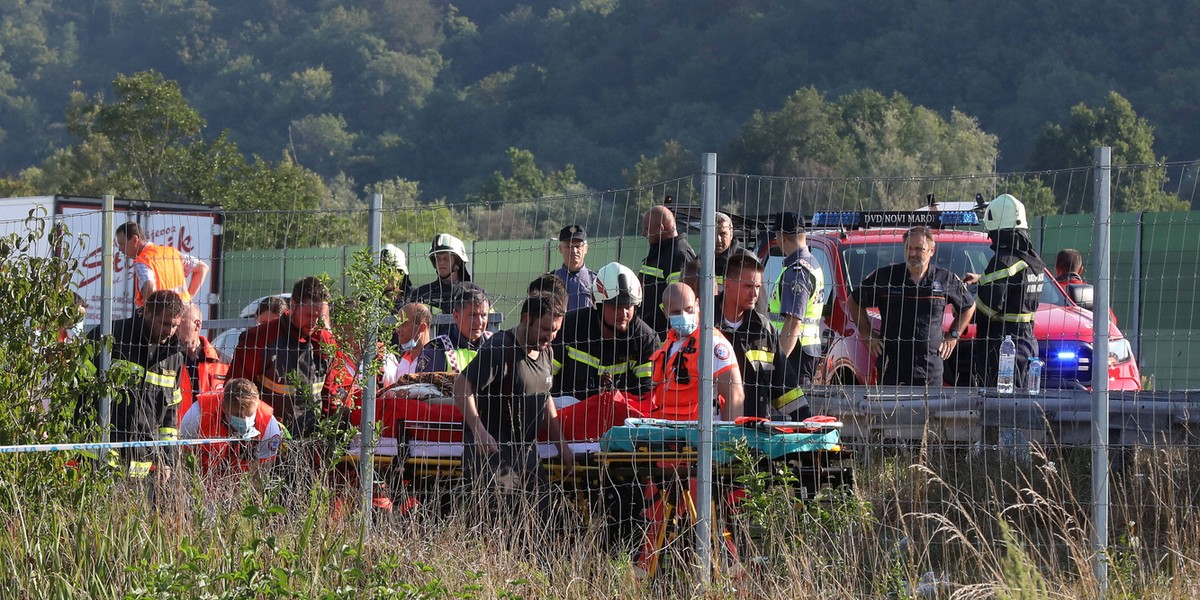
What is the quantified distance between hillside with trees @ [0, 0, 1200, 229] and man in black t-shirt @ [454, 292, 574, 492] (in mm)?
24726

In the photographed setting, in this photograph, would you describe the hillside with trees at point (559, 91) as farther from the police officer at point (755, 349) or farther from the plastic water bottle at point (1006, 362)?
the police officer at point (755, 349)

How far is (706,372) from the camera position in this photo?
235 inches

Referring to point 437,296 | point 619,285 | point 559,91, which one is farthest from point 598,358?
point 559,91

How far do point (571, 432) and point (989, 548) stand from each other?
2074 mm

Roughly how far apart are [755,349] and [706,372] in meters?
0.95

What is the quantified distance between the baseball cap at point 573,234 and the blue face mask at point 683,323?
220cm

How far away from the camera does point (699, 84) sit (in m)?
83.6

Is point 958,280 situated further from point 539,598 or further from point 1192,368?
point 539,598

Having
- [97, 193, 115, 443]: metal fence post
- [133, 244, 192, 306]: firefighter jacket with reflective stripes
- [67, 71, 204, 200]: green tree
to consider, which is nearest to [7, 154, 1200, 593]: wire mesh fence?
[97, 193, 115, 443]: metal fence post

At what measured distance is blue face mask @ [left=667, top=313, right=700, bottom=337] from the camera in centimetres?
680

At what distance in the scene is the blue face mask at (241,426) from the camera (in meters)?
7.51

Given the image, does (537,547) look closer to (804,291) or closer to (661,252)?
(804,291)

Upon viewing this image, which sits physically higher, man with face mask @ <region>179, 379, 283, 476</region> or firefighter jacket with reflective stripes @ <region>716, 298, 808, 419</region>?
firefighter jacket with reflective stripes @ <region>716, 298, 808, 419</region>

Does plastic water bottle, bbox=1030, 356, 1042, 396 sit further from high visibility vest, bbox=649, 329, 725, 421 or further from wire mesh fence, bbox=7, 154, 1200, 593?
high visibility vest, bbox=649, 329, 725, 421
